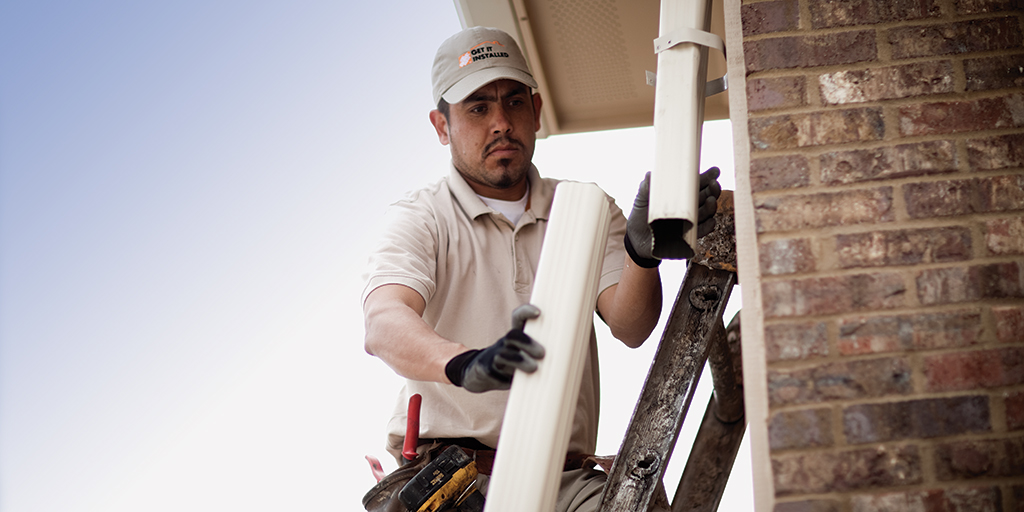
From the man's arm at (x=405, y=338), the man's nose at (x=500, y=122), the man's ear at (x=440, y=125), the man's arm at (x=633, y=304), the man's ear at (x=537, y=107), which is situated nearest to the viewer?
the man's arm at (x=405, y=338)

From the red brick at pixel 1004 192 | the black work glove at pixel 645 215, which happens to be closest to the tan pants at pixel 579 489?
the black work glove at pixel 645 215

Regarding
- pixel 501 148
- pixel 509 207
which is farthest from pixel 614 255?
pixel 501 148

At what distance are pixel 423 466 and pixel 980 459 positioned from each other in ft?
4.68

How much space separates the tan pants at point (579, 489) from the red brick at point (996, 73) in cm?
130

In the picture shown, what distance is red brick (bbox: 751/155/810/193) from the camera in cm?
137

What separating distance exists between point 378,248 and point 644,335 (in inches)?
33.4

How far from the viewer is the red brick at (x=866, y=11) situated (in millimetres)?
1414

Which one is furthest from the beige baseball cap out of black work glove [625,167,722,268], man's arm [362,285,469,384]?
black work glove [625,167,722,268]

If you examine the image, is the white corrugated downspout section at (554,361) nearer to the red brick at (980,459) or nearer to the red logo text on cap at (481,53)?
the red brick at (980,459)

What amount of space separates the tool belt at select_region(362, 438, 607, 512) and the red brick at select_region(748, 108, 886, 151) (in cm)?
116

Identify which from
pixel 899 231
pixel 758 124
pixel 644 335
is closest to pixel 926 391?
pixel 899 231

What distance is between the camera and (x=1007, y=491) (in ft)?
3.99

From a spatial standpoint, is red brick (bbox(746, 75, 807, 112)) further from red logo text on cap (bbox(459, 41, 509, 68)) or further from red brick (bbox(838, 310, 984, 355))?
red logo text on cap (bbox(459, 41, 509, 68))

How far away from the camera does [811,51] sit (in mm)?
1418
